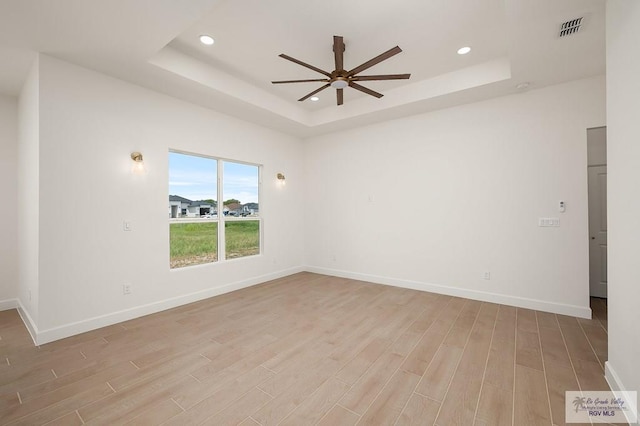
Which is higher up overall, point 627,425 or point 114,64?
point 114,64

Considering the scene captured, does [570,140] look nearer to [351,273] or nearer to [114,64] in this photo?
[351,273]

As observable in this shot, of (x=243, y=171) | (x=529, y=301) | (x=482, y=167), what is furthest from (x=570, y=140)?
(x=243, y=171)

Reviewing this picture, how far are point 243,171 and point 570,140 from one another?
492 centimetres

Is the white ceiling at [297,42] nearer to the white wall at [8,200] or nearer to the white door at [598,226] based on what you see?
the white wall at [8,200]

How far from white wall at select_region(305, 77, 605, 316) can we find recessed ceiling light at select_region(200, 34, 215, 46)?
9.91 feet

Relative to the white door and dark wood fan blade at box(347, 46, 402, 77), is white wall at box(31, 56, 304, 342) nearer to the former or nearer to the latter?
dark wood fan blade at box(347, 46, 402, 77)

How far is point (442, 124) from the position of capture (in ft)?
14.6

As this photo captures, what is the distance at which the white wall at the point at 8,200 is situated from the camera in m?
3.78

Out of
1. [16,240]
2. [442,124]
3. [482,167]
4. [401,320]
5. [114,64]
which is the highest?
[114,64]

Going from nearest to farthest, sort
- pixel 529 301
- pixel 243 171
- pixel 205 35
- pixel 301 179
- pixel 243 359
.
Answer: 1. pixel 243 359
2. pixel 205 35
3. pixel 529 301
4. pixel 243 171
5. pixel 301 179

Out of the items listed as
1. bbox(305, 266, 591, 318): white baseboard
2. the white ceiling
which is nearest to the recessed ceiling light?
the white ceiling

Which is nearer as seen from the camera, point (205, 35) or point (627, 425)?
point (627, 425)

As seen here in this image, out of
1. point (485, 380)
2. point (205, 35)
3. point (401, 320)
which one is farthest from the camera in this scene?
point (401, 320)

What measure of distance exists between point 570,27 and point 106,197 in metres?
5.15
